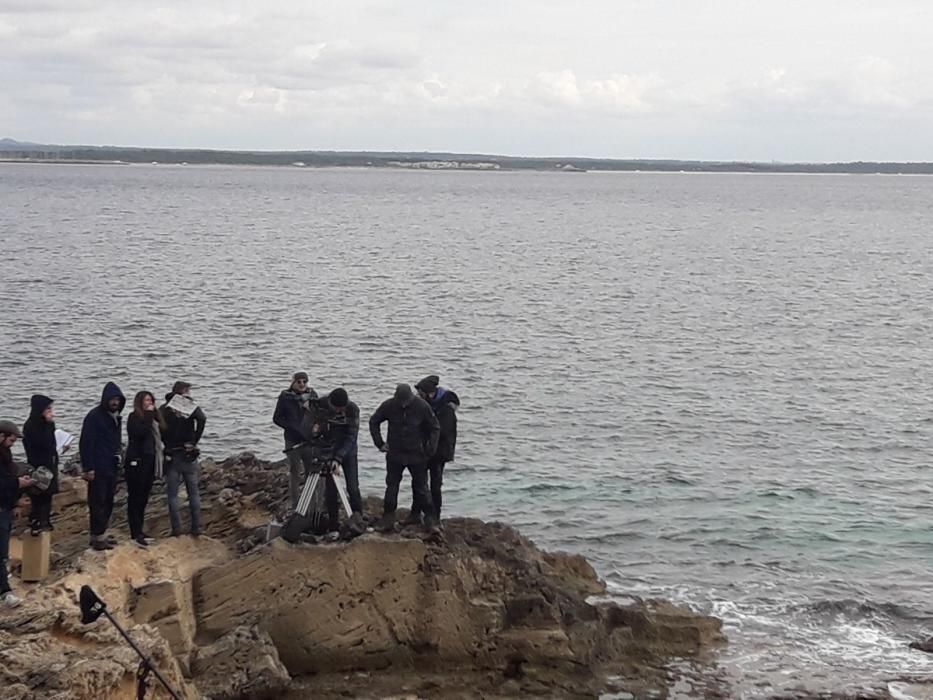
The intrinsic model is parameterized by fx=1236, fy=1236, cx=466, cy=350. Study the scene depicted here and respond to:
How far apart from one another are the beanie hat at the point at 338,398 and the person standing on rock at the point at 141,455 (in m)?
1.86

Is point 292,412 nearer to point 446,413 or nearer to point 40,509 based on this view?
point 446,413

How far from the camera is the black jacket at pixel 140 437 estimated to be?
1327cm

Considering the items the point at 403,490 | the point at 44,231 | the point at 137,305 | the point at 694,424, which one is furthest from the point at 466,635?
the point at 44,231

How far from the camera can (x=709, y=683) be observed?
13.8m

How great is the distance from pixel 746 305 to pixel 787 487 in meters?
25.6

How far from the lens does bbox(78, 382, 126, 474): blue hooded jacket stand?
1318cm

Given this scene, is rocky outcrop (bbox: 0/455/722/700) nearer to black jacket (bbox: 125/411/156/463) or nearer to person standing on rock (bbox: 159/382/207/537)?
person standing on rock (bbox: 159/382/207/537)

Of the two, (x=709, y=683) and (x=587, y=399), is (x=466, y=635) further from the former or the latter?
(x=587, y=399)

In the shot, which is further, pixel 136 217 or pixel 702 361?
pixel 136 217

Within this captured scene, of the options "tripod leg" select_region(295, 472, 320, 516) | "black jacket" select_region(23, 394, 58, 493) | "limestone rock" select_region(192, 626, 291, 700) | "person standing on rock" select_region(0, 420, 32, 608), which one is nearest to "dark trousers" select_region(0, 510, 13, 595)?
"person standing on rock" select_region(0, 420, 32, 608)

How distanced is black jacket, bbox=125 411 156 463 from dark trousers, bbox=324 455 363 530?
76.6 inches

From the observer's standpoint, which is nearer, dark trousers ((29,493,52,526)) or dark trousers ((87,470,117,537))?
dark trousers ((29,493,52,526))

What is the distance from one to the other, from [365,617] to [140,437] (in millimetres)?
3106

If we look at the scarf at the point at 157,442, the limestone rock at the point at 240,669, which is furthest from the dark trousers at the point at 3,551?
the limestone rock at the point at 240,669
